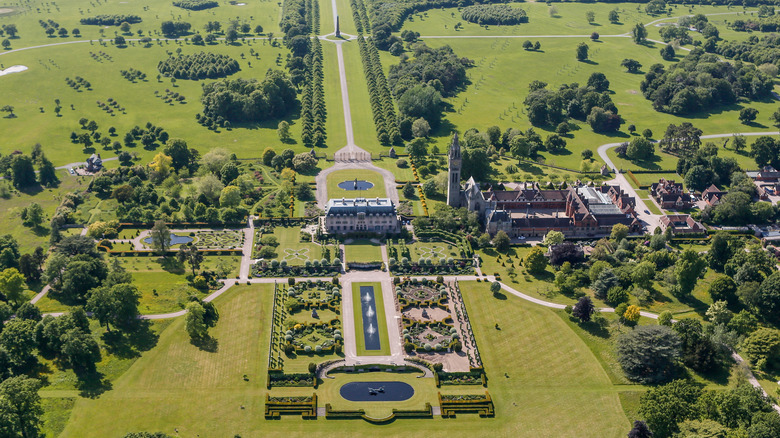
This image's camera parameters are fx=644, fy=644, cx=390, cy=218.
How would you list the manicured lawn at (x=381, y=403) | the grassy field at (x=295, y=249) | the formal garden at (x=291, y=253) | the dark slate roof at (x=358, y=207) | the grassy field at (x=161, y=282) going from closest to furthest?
the manicured lawn at (x=381, y=403), the grassy field at (x=161, y=282), the formal garden at (x=291, y=253), the grassy field at (x=295, y=249), the dark slate roof at (x=358, y=207)

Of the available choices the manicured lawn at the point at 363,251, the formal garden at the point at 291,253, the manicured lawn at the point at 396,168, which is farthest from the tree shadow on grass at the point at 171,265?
the manicured lawn at the point at 396,168

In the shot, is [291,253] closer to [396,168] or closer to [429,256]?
[429,256]

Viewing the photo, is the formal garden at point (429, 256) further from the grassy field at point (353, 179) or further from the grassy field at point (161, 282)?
the grassy field at point (161, 282)

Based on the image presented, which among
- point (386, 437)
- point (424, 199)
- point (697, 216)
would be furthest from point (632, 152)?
point (386, 437)

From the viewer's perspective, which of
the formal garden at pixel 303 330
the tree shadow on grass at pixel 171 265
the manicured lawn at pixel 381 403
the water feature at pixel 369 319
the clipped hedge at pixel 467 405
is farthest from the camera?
the tree shadow on grass at pixel 171 265

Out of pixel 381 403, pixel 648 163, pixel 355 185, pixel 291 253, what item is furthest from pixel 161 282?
pixel 648 163

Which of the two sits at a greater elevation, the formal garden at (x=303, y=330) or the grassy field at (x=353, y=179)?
the formal garden at (x=303, y=330)

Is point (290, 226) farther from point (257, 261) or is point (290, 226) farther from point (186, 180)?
point (186, 180)
